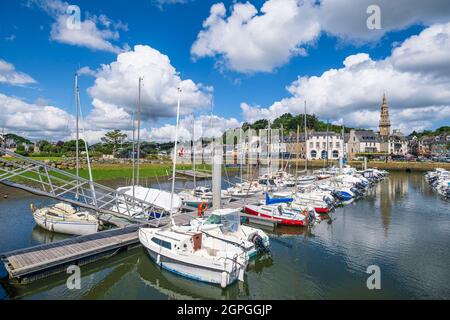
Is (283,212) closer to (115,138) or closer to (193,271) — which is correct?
(193,271)

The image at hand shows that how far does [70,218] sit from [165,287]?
12249mm

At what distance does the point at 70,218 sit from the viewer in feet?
75.9

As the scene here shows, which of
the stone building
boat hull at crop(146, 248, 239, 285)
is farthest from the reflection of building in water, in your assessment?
the stone building

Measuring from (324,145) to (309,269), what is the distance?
378 feet

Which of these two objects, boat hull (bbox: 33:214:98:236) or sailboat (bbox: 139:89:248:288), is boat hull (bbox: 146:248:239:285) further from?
boat hull (bbox: 33:214:98:236)

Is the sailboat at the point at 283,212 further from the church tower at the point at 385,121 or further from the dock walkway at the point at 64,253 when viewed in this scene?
the church tower at the point at 385,121

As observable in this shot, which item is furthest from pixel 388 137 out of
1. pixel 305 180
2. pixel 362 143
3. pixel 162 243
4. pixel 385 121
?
pixel 162 243

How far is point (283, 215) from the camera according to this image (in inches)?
1097

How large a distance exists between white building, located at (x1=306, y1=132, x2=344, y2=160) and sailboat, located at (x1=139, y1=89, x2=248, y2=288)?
113 meters

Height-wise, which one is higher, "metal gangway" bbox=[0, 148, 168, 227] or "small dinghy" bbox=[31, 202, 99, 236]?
"metal gangway" bbox=[0, 148, 168, 227]

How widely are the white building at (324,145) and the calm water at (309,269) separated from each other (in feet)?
324

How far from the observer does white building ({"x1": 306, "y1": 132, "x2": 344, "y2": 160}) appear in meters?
124

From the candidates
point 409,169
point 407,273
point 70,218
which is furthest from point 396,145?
point 70,218
